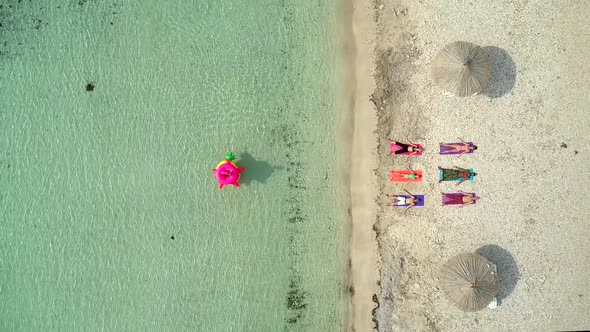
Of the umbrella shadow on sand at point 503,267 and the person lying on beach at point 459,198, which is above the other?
the person lying on beach at point 459,198

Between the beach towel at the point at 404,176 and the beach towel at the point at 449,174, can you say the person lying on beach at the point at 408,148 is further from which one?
the beach towel at the point at 449,174

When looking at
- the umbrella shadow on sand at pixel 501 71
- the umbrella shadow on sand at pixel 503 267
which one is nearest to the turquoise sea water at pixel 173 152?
the umbrella shadow on sand at pixel 503 267

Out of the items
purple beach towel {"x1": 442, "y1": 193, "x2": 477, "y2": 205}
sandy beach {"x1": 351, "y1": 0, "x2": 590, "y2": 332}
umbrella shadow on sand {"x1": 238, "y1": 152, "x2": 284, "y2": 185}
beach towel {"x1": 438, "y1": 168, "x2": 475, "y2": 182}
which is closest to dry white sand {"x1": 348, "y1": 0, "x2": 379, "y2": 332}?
sandy beach {"x1": 351, "y1": 0, "x2": 590, "y2": 332}

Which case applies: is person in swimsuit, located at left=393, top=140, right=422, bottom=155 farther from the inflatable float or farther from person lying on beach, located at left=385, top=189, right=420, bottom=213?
the inflatable float

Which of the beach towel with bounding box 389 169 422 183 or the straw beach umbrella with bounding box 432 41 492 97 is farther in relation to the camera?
the beach towel with bounding box 389 169 422 183

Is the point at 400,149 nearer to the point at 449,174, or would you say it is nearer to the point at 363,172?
the point at 363,172

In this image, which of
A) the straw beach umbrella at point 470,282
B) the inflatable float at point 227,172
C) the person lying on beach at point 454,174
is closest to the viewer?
the straw beach umbrella at point 470,282

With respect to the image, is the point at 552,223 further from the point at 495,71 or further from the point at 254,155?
the point at 254,155
